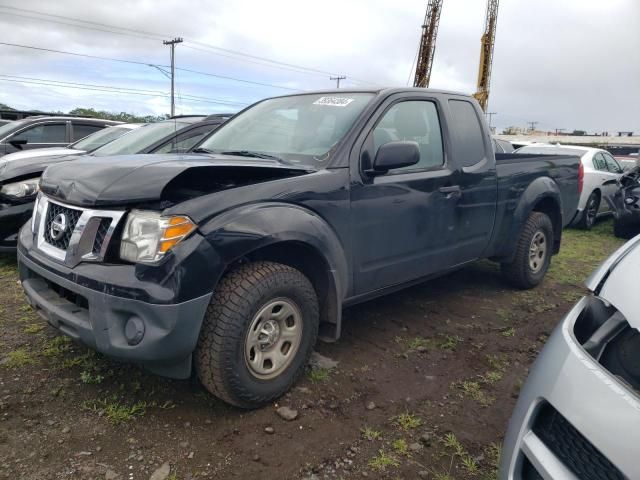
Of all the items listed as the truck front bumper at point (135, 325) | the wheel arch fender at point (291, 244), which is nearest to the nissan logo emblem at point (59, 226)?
the truck front bumper at point (135, 325)

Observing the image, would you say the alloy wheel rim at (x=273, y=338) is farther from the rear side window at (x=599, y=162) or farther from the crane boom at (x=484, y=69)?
the crane boom at (x=484, y=69)

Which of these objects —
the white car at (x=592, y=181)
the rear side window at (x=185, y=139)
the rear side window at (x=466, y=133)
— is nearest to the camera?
the rear side window at (x=466, y=133)

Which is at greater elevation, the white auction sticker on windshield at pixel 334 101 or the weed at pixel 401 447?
the white auction sticker on windshield at pixel 334 101

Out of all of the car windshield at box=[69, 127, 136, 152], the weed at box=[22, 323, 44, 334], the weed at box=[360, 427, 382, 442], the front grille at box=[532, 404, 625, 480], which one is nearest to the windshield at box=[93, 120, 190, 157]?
the car windshield at box=[69, 127, 136, 152]

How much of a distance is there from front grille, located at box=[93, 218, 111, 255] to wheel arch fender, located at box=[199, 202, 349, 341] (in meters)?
0.50

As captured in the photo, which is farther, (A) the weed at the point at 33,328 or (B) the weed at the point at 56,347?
(A) the weed at the point at 33,328

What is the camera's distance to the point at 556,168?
5.09 m

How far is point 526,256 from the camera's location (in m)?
4.83

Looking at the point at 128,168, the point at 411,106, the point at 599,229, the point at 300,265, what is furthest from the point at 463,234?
the point at 599,229

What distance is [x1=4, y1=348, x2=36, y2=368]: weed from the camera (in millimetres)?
3109

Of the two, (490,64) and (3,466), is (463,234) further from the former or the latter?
(490,64)

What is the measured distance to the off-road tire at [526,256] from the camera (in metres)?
4.78

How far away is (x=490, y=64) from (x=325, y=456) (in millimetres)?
38879

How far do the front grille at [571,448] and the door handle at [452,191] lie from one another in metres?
2.25
